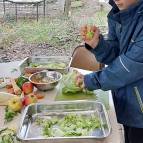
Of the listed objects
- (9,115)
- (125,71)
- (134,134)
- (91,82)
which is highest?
(125,71)

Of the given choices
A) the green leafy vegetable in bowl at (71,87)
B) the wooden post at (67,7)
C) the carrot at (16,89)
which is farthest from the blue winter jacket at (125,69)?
the wooden post at (67,7)

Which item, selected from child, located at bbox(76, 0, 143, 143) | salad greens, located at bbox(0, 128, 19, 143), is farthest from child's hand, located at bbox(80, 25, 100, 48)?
salad greens, located at bbox(0, 128, 19, 143)

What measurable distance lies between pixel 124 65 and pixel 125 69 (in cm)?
2

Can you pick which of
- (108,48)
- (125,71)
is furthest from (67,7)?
(125,71)

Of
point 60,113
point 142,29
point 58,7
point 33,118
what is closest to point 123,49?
point 142,29

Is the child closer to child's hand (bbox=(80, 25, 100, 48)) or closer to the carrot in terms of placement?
child's hand (bbox=(80, 25, 100, 48))

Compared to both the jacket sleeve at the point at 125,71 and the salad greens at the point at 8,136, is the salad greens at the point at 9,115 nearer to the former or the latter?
the salad greens at the point at 8,136

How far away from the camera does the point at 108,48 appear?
1.78 m

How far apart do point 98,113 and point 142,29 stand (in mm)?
411

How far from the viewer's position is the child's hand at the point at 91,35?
170cm

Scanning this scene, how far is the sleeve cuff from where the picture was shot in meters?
1.59

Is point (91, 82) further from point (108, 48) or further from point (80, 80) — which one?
point (108, 48)

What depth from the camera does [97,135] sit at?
1.35m

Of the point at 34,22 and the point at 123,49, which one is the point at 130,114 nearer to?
the point at 123,49
